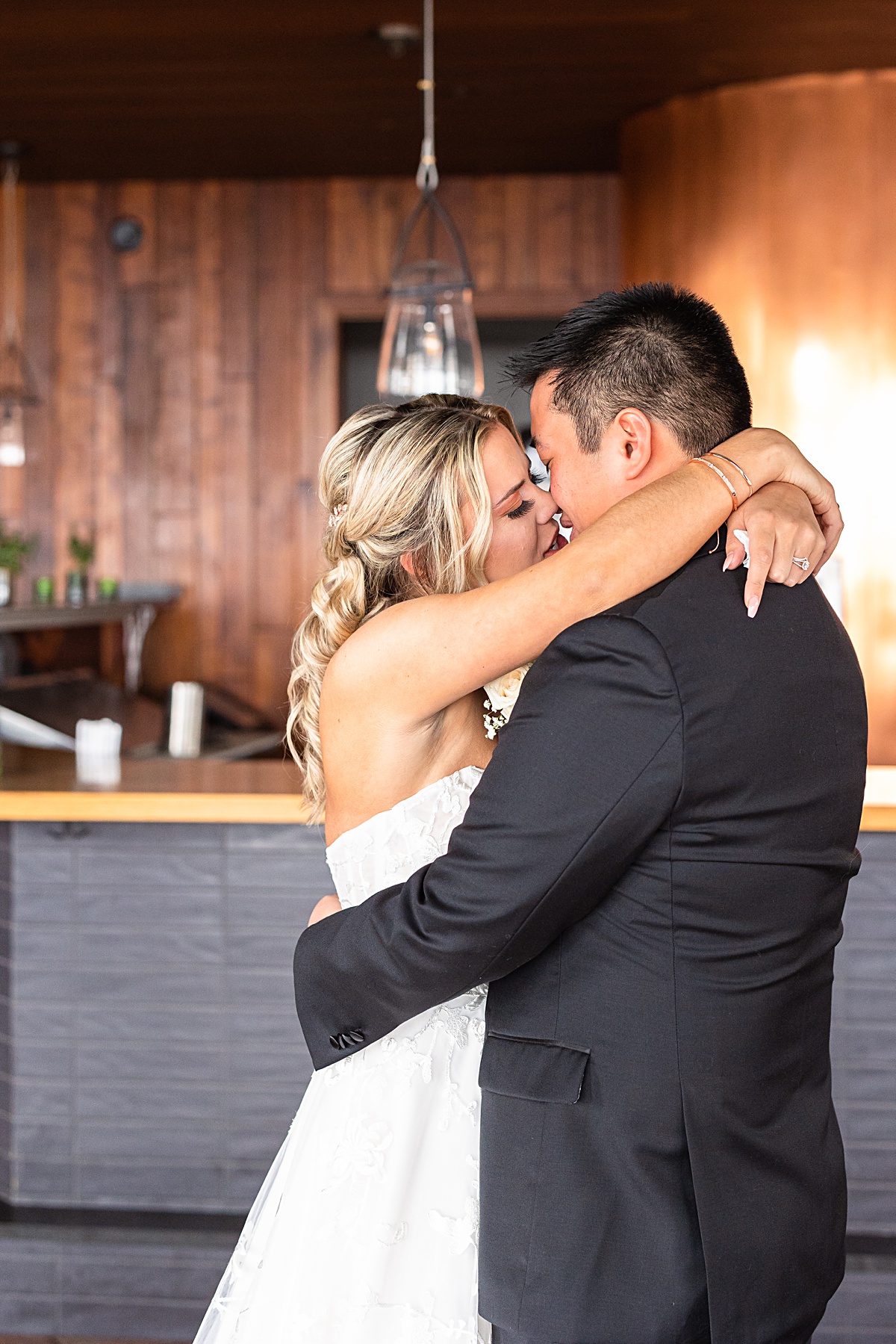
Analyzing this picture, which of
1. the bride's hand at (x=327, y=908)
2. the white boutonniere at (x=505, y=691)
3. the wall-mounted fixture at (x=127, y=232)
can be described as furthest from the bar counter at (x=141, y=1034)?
the wall-mounted fixture at (x=127, y=232)

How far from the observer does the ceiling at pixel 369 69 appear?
4.00 m

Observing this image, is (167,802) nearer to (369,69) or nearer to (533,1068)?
(533,1068)

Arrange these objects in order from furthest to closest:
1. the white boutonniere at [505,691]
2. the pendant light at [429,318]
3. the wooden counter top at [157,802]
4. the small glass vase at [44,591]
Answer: the small glass vase at [44,591], the pendant light at [429,318], the wooden counter top at [157,802], the white boutonniere at [505,691]

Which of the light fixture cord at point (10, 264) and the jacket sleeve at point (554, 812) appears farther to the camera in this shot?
the light fixture cord at point (10, 264)

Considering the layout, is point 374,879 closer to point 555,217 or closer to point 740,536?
point 740,536

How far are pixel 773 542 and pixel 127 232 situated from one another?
5896 millimetres

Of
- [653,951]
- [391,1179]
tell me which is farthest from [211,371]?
[653,951]

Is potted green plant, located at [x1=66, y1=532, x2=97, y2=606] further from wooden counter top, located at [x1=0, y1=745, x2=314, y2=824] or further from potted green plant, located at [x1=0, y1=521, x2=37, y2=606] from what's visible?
wooden counter top, located at [x1=0, y1=745, x2=314, y2=824]

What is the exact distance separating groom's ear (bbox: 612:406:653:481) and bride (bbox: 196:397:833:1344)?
10.3 inches

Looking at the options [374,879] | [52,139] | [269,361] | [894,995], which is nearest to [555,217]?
[269,361]

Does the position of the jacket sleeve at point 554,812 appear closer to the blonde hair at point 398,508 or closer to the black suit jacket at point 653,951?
the black suit jacket at point 653,951

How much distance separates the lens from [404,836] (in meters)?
1.52

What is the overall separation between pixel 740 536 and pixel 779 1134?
543 millimetres

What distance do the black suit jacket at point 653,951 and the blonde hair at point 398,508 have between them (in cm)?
40
